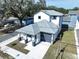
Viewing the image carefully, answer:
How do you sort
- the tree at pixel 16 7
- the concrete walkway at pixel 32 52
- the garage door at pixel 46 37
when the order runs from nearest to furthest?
the concrete walkway at pixel 32 52, the garage door at pixel 46 37, the tree at pixel 16 7

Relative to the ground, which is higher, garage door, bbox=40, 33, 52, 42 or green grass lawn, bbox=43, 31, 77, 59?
garage door, bbox=40, 33, 52, 42

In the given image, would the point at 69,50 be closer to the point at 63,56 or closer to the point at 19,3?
the point at 63,56

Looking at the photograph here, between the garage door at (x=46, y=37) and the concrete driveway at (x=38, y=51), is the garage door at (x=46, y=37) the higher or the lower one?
the higher one

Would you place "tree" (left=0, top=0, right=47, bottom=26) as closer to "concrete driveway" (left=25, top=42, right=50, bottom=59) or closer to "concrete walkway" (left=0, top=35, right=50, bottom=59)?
"concrete walkway" (left=0, top=35, right=50, bottom=59)

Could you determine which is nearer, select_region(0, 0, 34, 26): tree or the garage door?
the garage door

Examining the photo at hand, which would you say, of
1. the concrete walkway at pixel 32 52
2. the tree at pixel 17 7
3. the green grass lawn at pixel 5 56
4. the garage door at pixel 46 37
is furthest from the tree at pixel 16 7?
the green grass lawn at pixel 5 56

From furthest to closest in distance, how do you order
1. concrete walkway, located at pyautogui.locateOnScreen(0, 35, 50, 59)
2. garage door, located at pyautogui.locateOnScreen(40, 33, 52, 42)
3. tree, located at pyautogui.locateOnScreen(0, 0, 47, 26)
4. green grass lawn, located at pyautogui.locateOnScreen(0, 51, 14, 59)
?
1. tree, located at pyautogui.locateOnScreen(0, 0, 47, 26)
2. garage door, located at pyautogui.locateOnScreen(40, 33, 52, 42)
3. concrete walkway, located at pyautogui.locateOnScreen(0, 35, 50, 59)
4. green grass lawn, located at pyautogui.locateOnScreen(0, 51, 14, 59)

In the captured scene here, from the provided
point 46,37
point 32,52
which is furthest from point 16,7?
point 32,52

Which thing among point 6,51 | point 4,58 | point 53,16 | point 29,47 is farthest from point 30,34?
point 53,16

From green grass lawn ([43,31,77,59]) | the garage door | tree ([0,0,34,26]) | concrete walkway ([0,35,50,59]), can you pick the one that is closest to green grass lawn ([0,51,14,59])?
concrete walkway ([0,35,50,59])

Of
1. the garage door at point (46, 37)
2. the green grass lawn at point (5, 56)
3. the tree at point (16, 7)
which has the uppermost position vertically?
the tree at point (16, 7)

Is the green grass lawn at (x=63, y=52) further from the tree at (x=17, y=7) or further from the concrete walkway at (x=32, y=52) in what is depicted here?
the tree at (x=17, y=7)

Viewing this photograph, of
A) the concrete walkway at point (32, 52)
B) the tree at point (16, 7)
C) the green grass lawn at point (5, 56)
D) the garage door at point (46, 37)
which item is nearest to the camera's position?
the green grass lawn at point (5, 56)
